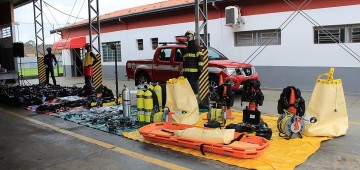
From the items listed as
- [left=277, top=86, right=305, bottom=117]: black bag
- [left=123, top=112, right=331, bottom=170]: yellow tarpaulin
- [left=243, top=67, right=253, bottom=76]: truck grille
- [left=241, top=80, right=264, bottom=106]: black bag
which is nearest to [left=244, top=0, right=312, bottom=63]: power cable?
[left=243, top=67, right=253, bottom=76]: truck grille

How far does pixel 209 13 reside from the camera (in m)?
15.8

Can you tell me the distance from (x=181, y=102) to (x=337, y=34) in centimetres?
762

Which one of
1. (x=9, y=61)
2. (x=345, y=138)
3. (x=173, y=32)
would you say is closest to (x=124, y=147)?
(x=345, y=138)

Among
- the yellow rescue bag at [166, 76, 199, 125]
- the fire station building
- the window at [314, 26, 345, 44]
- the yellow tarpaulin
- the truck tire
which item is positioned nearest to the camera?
the yellow tarpaulin

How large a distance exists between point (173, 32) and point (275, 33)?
5.79 meters

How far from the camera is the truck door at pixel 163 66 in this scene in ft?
40.6

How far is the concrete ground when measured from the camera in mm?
5070

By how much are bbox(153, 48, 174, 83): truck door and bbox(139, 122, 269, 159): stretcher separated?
233 inches

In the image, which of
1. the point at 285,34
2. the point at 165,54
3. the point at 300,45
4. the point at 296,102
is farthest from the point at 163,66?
the point at 296,102

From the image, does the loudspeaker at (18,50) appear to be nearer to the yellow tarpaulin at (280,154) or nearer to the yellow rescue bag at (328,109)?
the yellow tarpaulin at (280,154)

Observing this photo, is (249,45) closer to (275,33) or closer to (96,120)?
(275,33)

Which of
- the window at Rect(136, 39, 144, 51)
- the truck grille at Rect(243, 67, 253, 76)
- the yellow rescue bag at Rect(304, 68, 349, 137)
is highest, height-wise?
the window at Rect(136, 39, 144, 51)

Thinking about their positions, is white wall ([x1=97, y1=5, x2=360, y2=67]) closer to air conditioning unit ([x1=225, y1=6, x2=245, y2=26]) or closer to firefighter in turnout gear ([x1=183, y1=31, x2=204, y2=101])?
air conditioning unit ([x1=225, y1=6, x2=245, y2=26])

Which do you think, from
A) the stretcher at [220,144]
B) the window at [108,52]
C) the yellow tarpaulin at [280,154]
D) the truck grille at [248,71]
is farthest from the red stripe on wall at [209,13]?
the stretcher at [220,144]
